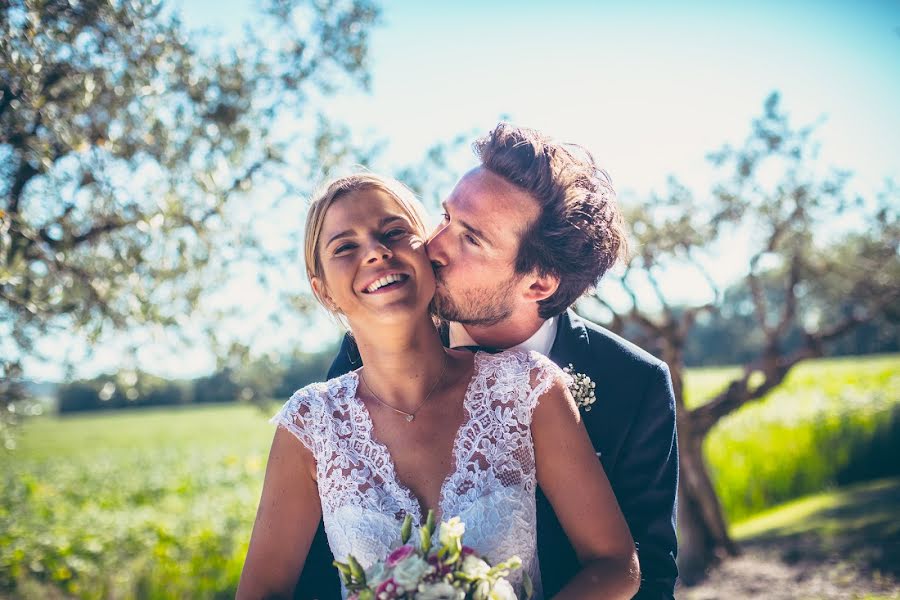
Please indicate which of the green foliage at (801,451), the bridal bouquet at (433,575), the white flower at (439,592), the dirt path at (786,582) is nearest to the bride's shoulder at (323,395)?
the bridal bouquet at (433,575)

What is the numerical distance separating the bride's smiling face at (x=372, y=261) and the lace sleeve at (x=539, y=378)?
0.50 meters

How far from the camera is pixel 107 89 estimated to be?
4699mm

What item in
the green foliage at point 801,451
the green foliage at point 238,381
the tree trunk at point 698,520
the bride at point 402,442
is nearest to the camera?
the bride at point 402,442

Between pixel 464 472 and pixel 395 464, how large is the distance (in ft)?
0.89

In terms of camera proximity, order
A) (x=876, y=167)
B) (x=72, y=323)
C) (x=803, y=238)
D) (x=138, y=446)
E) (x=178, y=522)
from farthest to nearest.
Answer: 1. (x=138, y=446)
2. (x=178, y=522)
3. (x=876, y=167)
4. (x=803, y=238)
5. (x=72, y=323)

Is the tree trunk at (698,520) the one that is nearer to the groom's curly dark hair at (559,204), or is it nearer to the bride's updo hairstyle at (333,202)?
the groom's curly dark hair at (559,204)

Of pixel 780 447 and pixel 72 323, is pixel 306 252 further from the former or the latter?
pixel 780 447

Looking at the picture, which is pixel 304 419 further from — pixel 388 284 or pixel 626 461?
pixel 626 461

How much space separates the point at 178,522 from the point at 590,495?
12.0m

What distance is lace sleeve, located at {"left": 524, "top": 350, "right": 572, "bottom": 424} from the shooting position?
8.53 feet

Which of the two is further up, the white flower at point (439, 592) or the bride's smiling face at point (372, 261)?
the bride's smiling face at point (372, 261)

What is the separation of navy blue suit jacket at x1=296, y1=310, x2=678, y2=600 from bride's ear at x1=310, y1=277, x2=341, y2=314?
2.99 ft

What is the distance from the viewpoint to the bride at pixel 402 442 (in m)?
2.45

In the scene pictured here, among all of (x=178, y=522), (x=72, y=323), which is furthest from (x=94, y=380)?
(x=178, y=522)
